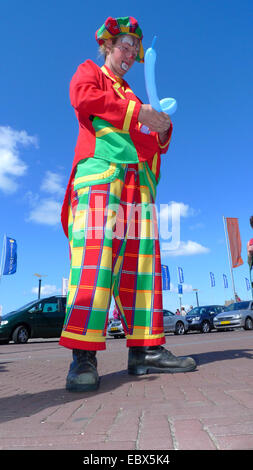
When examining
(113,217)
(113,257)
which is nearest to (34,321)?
(113,257)

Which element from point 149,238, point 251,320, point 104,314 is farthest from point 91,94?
point 251,320

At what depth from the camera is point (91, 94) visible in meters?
2.34

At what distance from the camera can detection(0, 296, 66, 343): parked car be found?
11625 mm

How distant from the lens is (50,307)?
12.6 metres

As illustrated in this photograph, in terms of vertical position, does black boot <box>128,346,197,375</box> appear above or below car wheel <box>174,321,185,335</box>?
below

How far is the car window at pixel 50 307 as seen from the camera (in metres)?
12.5

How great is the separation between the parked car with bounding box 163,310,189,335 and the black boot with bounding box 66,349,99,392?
16.0 m

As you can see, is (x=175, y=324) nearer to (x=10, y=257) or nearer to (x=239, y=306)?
(x=239, y=306)

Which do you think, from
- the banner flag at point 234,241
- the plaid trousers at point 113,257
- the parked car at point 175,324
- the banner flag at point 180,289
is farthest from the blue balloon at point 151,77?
the banner flag at point 180,289

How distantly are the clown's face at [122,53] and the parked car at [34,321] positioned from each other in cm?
1028

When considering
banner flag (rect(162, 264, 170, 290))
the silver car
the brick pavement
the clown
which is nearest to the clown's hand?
the clown

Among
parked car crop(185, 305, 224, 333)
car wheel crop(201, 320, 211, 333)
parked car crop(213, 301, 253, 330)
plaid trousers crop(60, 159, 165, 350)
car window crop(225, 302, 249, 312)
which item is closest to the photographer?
plaid trousers crop(60, 159, 165, 350)

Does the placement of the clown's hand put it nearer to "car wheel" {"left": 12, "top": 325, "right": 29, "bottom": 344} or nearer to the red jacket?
the red jacket

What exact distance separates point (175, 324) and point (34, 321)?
28.0 ft
